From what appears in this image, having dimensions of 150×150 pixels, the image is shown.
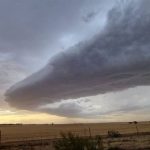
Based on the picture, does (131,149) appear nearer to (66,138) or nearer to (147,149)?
(147,149)

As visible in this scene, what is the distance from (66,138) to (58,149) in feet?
3.83

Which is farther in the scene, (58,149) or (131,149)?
(131,149)

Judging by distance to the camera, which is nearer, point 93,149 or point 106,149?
point 93,149

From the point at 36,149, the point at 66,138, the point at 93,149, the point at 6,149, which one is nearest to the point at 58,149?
the point at 66,138

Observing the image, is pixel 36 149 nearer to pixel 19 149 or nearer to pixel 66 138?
pixel 19 149

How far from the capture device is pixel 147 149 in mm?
42750

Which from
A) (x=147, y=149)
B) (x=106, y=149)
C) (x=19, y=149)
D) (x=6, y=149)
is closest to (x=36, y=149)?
(x=19, y=149)

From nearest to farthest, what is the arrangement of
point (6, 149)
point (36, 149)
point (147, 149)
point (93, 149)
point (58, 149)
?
point (93, 149)
point (58, 149)
point (147, 149)
point (36, 149)
point (6, 149)

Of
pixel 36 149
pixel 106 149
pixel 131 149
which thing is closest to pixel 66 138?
pixel 106 149

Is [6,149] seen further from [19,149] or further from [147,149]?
[147,149]

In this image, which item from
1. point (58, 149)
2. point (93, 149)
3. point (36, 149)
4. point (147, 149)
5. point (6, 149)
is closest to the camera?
point (93, 149)

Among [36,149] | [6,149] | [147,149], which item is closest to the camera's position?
[147,149]

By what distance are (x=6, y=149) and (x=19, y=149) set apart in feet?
12.7

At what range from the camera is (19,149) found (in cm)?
5216
